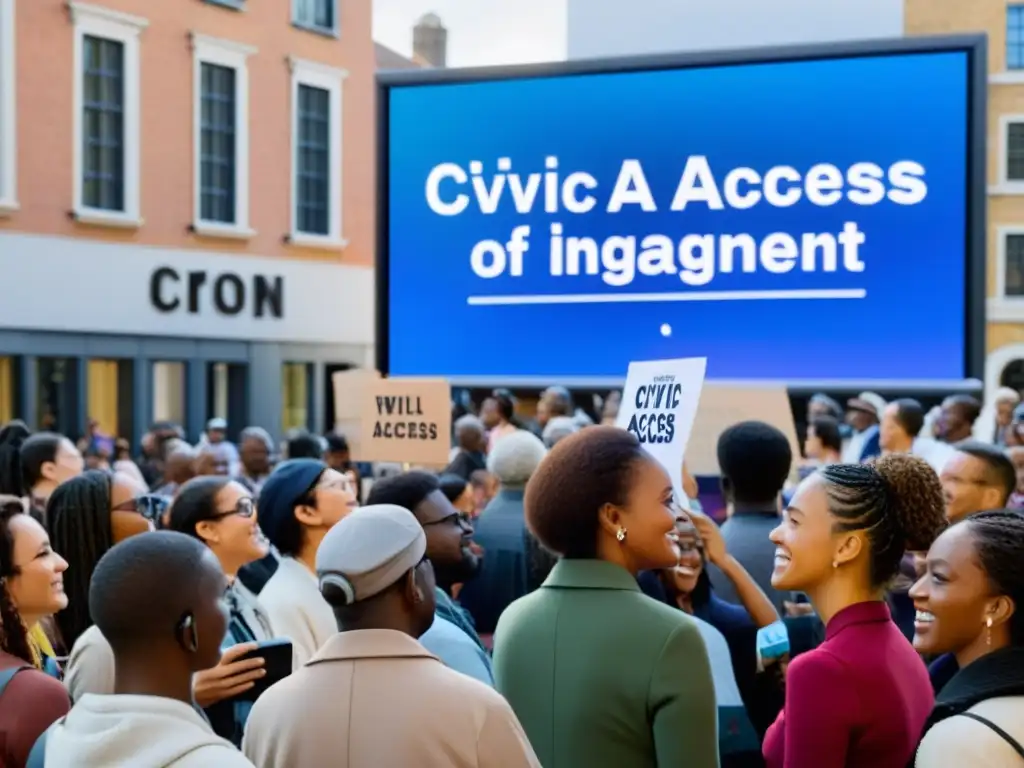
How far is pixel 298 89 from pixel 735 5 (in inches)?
508

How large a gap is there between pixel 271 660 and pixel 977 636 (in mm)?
1634

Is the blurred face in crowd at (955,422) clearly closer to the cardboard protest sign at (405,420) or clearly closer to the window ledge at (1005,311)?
the cardboard protest sign at (405,420)

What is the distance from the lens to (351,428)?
950 centimetres

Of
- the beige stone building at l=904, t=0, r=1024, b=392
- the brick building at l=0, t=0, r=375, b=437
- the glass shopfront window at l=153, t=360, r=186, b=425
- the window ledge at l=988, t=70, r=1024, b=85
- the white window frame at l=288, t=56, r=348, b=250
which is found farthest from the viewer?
the window ledge at l=988, t=70, r=1024, b=85

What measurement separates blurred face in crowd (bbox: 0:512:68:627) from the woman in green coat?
4.49ft

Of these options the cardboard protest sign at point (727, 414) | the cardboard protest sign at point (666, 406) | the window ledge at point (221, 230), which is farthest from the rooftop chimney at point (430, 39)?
the cardboard protest sign at point (666, 406)

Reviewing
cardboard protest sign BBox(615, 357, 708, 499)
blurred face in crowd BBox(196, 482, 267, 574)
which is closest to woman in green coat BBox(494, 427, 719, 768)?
cardboard protest sign BBox(615, 357, 708, 499)

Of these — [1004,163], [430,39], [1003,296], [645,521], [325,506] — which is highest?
[430,39]

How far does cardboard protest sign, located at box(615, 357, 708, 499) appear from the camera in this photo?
5004mm

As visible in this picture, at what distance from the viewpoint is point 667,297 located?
12.3 metres

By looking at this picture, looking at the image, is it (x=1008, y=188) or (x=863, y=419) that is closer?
(x=863, y=419)

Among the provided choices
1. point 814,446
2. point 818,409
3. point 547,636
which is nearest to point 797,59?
point 818,409

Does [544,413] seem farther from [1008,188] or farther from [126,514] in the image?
[1008,188]

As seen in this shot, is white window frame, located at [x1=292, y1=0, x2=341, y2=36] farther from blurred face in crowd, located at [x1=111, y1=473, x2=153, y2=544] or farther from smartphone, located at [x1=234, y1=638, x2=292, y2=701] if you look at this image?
smartphone, located at [x1=234, y1=638, x2=292, y2=701]
